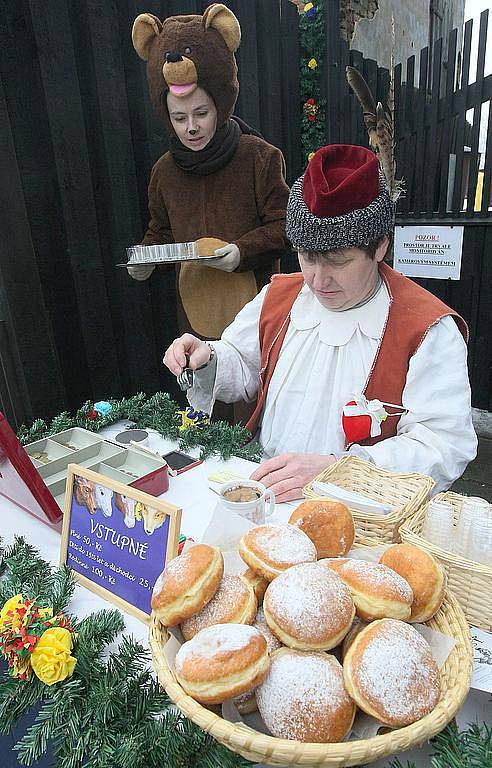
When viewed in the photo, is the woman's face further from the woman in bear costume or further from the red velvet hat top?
the red velvet hat top

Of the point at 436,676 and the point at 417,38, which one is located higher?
the point at 417,38

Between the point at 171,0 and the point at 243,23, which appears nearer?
the point at 171,0

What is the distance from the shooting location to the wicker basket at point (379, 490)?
895 mm

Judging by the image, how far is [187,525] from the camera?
1.13m

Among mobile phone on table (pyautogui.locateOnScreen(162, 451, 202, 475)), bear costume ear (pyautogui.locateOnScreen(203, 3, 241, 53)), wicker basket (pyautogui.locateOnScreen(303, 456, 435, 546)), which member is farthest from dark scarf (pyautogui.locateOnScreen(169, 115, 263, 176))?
wicker basket (pyautogui.locateOnScreen(303, 456, 435, 546))

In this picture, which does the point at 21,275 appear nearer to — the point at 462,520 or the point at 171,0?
the point at 171,0

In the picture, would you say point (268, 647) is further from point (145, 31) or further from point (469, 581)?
point (145, 31)

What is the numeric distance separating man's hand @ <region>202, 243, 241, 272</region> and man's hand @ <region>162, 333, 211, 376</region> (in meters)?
0.70

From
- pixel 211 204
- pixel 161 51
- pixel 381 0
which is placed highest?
pixel 381 0

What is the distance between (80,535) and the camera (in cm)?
99

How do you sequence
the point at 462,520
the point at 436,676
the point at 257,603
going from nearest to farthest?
the point at 436,676, the point at 257,603, the point at 462,520

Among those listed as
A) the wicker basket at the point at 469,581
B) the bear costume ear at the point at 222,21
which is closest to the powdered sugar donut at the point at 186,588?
the wicker basket at the point at 469,581

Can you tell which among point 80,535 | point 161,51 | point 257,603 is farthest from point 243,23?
point 257,603

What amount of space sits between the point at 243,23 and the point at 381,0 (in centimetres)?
213
